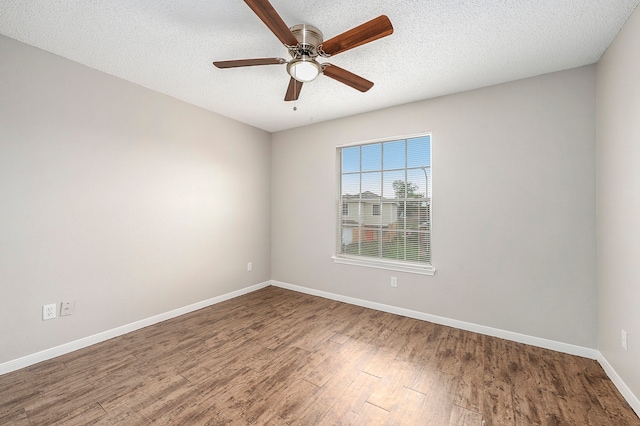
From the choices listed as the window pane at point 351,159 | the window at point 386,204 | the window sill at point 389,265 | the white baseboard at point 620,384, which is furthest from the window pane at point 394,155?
the white baseboard at point 620,384

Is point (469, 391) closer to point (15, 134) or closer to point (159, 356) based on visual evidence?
point (159, 356)

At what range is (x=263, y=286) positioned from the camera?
14.6ft

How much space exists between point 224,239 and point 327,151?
6.66 feet

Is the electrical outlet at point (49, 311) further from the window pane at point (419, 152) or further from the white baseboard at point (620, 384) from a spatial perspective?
the white baseboard at point (620, 384)

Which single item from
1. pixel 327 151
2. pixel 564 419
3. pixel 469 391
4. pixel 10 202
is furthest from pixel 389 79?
pixel 10 202

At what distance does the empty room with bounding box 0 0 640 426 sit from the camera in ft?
5.86

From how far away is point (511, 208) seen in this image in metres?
2.67

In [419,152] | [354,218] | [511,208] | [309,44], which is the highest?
[309,44]

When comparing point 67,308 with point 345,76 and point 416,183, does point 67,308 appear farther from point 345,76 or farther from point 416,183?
point 416,183

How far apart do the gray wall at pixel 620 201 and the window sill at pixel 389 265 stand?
56.0 inches

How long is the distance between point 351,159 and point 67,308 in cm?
357

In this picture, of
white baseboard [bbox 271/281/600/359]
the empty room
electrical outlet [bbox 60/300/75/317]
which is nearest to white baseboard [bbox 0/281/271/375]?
the empty room

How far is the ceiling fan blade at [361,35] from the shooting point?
58.0 inches

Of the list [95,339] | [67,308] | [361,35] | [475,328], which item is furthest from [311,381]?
[361,35]
